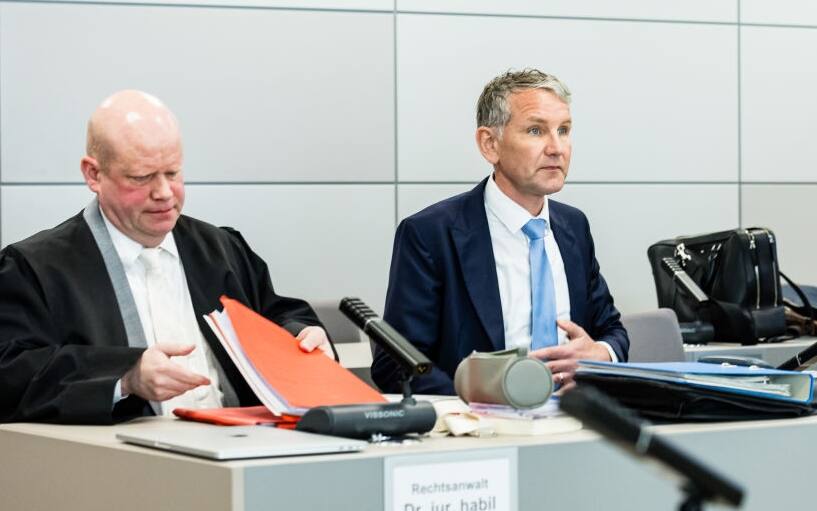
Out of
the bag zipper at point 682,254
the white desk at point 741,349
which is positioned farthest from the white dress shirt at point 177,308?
the bag zipper at point 682,254

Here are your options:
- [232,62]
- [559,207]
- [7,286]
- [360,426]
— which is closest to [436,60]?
→ [232,62]

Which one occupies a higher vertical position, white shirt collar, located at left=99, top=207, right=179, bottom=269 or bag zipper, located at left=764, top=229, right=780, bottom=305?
white shirt collar, located at left=99, top=207, right=179, bottom=269

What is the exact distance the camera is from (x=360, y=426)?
4.89 ft

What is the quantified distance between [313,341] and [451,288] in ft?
2.42

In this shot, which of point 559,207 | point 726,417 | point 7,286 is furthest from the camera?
point 559,207

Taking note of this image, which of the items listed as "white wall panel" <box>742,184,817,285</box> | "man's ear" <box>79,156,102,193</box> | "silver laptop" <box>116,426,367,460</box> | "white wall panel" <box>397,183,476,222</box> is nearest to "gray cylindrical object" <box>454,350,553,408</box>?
"silver laptop" <box>116,426,367,460</box>

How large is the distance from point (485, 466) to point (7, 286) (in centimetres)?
92

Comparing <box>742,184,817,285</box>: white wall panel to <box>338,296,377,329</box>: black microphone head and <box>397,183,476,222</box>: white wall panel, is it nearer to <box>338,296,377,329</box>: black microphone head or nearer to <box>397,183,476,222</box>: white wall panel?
<box>397,183,476,222</box>: white wall panel

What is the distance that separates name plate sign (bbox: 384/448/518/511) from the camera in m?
1.40

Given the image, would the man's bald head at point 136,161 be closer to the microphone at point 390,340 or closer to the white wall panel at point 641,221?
the microphone at point 390,340

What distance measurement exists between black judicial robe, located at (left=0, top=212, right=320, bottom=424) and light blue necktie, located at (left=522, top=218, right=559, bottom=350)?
536 millimetres

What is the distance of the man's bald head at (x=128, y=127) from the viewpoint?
2033mm

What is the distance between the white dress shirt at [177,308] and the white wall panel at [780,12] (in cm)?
345

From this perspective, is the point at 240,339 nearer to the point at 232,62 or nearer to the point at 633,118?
the point at 232,62
